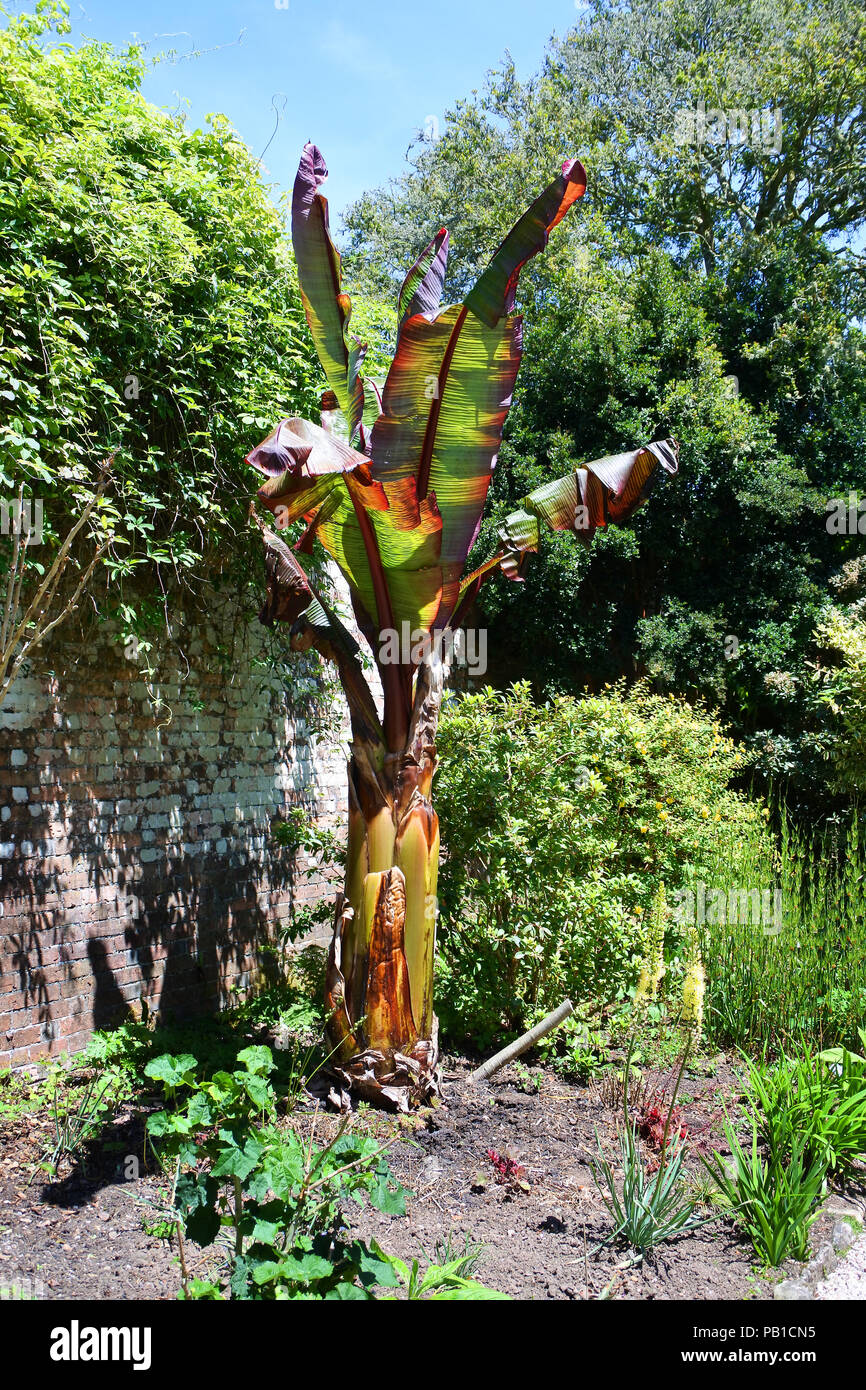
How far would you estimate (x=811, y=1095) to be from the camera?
159 inches

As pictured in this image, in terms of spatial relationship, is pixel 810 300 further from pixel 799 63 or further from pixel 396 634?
pixel 396 634

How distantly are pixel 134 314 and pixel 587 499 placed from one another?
8.74 ft

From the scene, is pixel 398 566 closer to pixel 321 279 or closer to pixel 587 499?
pixel 587 499

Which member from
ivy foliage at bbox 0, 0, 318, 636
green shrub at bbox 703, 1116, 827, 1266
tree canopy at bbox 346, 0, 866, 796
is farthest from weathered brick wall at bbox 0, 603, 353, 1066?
tree canopy at bbox 346, 0, 866, 796

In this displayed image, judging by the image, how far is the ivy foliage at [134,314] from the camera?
4340 millimetres

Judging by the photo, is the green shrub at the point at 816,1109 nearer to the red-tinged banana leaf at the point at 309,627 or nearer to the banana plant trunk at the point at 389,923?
the banana plant trunk at the point at 389,923

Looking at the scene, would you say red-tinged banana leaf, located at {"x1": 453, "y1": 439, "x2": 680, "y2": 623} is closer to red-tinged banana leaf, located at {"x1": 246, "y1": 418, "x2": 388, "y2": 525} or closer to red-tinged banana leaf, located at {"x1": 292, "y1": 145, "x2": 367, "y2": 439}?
red-tinged banana leaf, located at {"x1": 246, "y1": 418, "x2": 388, "y2": 525}

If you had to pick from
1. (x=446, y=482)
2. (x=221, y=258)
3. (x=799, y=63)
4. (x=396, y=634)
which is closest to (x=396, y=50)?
(x=221, y=258)

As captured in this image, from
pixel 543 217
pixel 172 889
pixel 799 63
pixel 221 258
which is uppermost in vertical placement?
A: pixel 799 63

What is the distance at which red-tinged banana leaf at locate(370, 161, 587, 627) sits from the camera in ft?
14.2

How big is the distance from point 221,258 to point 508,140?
39.1 ft

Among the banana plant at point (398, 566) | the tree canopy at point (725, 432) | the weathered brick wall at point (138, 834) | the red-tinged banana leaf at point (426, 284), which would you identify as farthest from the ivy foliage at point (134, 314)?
the tree canopy at point (725, 432)

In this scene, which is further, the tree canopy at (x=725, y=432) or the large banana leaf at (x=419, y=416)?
the tree canopy at (x=725, y=432)
